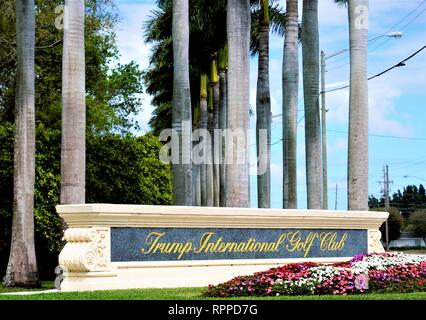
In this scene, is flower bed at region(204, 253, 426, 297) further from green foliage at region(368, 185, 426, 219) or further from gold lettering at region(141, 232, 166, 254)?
green foliage at region(368, 185, 426, 219)

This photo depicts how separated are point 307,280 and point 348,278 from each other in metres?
0.95

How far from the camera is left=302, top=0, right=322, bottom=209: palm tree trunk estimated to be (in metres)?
30.0

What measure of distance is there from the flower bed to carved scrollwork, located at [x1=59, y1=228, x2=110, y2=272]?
2.73 m

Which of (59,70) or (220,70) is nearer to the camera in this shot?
(59,70)

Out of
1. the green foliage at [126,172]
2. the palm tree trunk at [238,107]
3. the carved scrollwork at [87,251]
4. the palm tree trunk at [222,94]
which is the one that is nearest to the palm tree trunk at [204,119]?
the palm tree trunk at [222,94]

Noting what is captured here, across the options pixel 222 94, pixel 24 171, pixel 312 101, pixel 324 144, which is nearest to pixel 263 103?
pixel 324 144

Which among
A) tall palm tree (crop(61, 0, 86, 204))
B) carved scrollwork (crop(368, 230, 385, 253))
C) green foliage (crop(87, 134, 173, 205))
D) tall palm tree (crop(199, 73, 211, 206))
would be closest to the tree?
tall palm tree (crop(199, 73, 211, 206))

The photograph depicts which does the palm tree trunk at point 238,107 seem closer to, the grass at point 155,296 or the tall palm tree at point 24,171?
the tall palm tree at point 24,171

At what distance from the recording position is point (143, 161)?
35.5m

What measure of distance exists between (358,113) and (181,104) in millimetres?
5676

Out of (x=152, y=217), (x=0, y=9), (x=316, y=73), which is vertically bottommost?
(x=152, y=217)

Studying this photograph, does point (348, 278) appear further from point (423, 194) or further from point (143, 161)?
point (423, 194)

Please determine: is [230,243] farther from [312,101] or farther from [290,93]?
[290,93]

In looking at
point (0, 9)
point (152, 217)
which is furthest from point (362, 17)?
point (0, 9)
